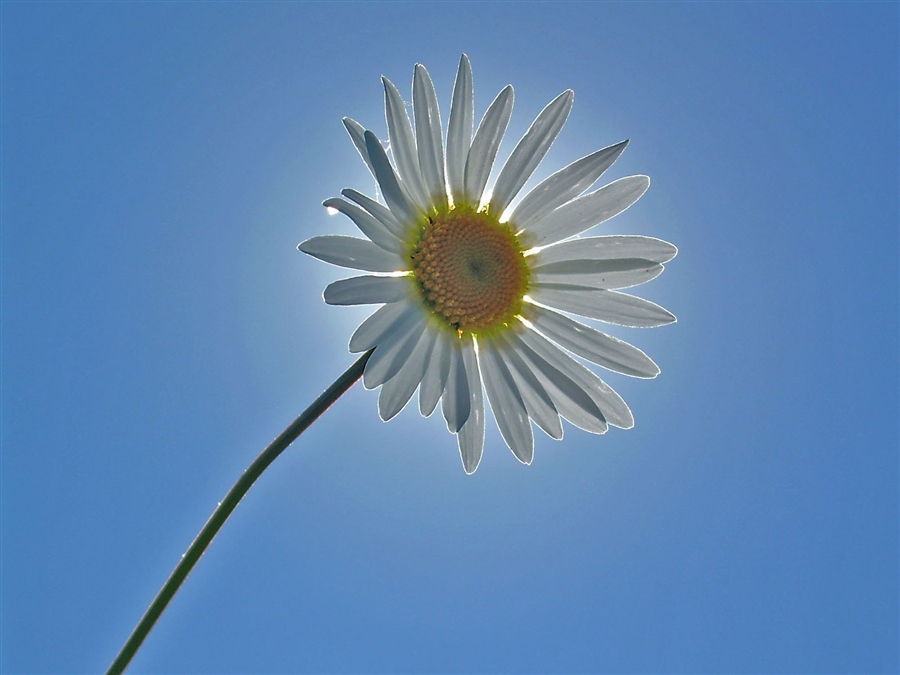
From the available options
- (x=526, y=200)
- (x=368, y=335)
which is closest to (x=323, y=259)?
(x=368, y=335)

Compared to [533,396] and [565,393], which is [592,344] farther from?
[533,396]

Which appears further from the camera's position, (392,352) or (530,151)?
(530,151)

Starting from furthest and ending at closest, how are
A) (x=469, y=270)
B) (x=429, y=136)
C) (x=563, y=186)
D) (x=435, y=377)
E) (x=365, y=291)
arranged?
1. (x=563, y=186)
2. (x=469, y=270)
3. (x=429, y=136)
4. (x=435, y=377)
5. (x=365, y=291)

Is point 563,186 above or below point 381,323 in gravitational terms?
above

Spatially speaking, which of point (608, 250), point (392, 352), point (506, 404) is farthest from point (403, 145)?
point (506, 404)

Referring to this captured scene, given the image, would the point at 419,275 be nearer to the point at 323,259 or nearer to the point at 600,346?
the point at 323,259

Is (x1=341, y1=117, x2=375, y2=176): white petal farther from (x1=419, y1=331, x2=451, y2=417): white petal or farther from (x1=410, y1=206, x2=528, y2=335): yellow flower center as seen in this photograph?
(x1=419, y1=331, x2=451, y2=417): white petal
